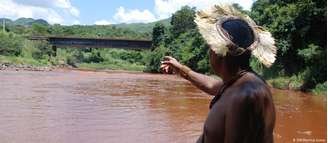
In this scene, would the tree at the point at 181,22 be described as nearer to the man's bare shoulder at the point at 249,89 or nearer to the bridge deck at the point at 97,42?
the bridge deck at the point at 97,42

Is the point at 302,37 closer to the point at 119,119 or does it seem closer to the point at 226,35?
the point at 119,119

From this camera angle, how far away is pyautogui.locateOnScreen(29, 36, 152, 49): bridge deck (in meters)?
68.8

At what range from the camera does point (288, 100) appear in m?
19.4

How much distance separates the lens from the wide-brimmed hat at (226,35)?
5.87 feet

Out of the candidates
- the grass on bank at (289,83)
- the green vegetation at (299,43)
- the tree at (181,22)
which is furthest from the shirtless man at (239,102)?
the tree at (181,22)

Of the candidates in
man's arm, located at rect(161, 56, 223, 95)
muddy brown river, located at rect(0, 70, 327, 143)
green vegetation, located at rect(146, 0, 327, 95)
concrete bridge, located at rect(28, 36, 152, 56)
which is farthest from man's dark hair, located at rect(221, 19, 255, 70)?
concrete bridge, located at rect(28, 36, 152, 56)

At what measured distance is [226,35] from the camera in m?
1.81

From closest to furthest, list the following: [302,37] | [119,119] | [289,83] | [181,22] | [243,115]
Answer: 1. [243,115]
2. [119,119]
3. [289,83]
4. [302,37]
5. [181,22]

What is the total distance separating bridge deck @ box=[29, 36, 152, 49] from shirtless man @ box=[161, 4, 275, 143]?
6694 centimetres

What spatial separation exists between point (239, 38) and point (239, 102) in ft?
0.83

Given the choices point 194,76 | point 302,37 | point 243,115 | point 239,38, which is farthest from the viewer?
point 302,37

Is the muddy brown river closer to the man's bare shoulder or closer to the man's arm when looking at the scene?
the man's arm

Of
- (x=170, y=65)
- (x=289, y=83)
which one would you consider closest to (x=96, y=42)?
(x=289, y=83)

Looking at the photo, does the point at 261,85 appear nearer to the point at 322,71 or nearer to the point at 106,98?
the point at 106,98
